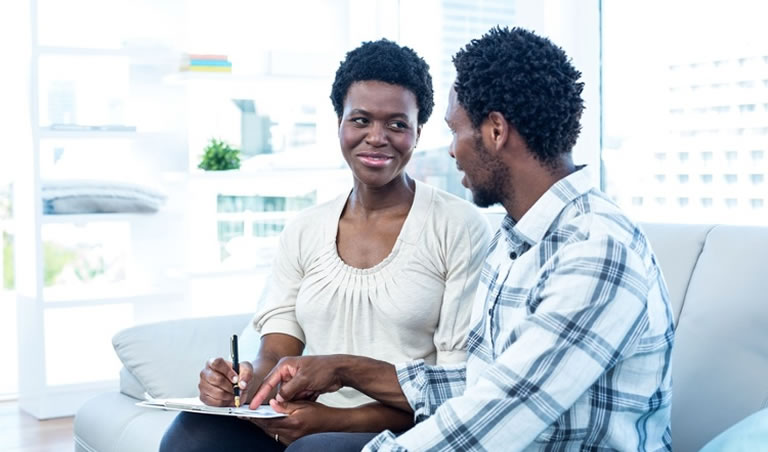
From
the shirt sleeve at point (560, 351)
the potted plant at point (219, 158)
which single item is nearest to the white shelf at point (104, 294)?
the potted plant at point (219, 158)

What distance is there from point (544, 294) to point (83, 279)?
3.10m

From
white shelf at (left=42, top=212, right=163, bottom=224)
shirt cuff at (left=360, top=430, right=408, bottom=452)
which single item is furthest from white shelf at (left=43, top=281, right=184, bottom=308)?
shirt cuff at (left=360, top=430, right=408, bottom=452)

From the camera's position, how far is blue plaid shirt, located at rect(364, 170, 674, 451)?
1171 millimetres

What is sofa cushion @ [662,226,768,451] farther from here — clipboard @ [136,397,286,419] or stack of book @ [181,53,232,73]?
stack of book @ [181,53,232,73]

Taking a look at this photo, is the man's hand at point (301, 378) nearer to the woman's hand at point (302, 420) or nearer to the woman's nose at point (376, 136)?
the woman's hand at point (302, 420)

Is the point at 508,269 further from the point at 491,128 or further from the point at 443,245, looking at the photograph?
the point at 443,245

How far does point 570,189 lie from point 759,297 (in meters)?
0.46

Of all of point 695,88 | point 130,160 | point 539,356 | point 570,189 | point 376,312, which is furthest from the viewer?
point 130,160

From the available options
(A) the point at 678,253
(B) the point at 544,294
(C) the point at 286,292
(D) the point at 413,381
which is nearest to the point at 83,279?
(C) the point at 286,292

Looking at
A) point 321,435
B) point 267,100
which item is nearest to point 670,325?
point 321,435

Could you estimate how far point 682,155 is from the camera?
2.53 meters

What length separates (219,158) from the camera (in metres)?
4.09

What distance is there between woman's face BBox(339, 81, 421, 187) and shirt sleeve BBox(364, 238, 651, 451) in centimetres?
67

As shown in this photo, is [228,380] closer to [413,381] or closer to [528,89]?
[413,381]
